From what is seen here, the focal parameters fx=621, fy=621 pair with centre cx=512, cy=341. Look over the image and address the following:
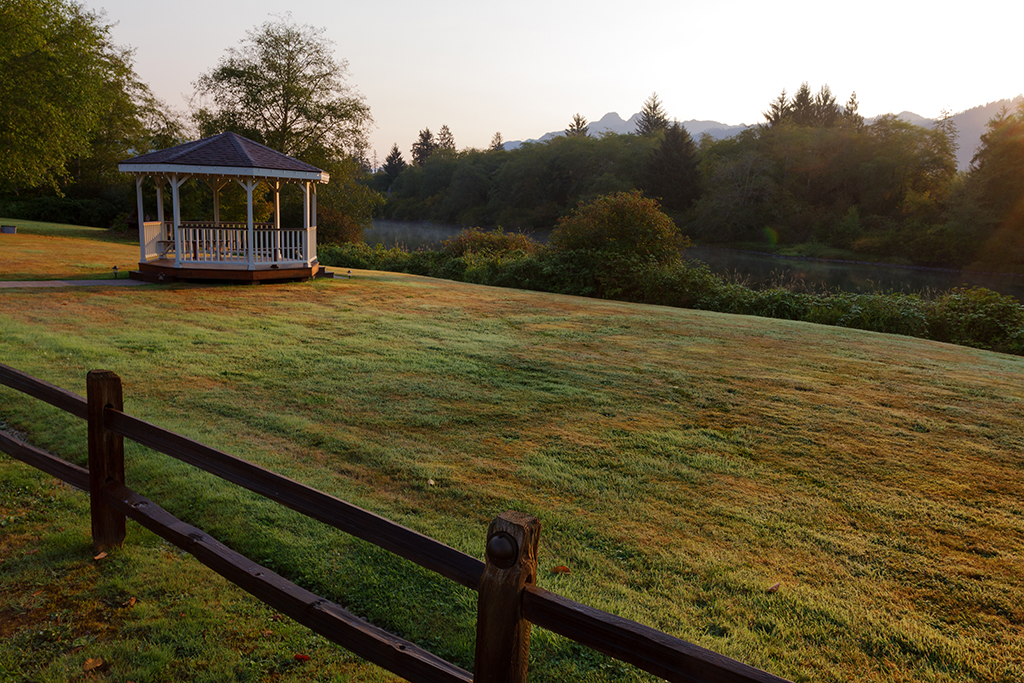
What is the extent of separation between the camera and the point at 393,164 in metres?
119

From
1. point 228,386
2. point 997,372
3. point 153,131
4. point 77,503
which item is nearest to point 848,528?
point 77,503

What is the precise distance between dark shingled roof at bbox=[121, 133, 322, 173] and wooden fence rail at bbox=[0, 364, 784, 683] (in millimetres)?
13094

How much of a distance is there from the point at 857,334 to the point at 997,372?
11.6 feet

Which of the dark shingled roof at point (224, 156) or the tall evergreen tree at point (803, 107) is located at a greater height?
the tall evergreen tree at point (803, 107)

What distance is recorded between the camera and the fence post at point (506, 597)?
1.84 m

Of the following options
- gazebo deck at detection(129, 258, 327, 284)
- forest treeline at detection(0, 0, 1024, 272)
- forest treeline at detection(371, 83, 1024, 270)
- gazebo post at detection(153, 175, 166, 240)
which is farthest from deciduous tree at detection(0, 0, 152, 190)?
forest treeline at detection(371, 83, 1024, 270)

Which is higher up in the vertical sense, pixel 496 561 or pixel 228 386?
pixel 496 561

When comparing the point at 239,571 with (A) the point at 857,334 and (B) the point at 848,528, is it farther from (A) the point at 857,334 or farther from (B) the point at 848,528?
(A) the point at 857,334

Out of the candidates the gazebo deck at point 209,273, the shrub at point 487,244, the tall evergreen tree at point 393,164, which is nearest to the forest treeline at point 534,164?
the shrub at point 487,244

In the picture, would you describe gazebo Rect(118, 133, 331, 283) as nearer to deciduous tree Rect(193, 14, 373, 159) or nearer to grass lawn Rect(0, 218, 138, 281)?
grass lawn Rect(0, 218, 138, 281)

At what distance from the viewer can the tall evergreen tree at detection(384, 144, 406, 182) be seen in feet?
376

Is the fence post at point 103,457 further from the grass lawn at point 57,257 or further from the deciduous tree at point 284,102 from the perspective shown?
the deciduous tree at point 284,102

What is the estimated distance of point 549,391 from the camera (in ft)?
25.5

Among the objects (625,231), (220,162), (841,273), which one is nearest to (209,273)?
(220,162)
